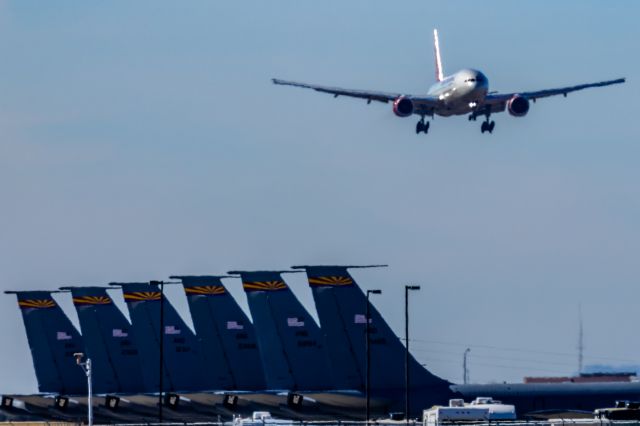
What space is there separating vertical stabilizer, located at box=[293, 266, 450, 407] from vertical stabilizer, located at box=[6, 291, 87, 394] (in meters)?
29.9

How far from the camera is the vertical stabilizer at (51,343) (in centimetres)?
13000

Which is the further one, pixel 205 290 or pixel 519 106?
pixel 205 290

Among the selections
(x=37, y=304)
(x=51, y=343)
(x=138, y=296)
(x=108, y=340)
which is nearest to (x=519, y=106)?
(x=138, y=296)

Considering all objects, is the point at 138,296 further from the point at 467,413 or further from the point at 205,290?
the point at 467,413

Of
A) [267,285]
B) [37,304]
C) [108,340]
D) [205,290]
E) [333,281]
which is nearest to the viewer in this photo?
[333,281]

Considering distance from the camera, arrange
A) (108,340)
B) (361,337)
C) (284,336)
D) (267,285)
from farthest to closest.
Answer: (108,340) < (267,285) < (284,336) < (361,337)

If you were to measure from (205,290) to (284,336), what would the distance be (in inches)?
586

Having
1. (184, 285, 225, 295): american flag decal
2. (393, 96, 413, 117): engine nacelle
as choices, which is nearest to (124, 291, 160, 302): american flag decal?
(184, 285, 225, 295): american flag decal

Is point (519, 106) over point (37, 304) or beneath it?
over

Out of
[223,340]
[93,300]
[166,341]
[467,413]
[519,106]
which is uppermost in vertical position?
[519,106]

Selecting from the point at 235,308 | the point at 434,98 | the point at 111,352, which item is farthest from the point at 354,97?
the point at 111,352

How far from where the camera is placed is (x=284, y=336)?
112 meters

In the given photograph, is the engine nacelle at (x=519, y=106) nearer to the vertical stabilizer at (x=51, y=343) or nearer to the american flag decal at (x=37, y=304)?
the vertical stabilizer at (x=51, y=343)

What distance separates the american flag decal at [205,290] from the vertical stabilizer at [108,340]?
7928 mm
